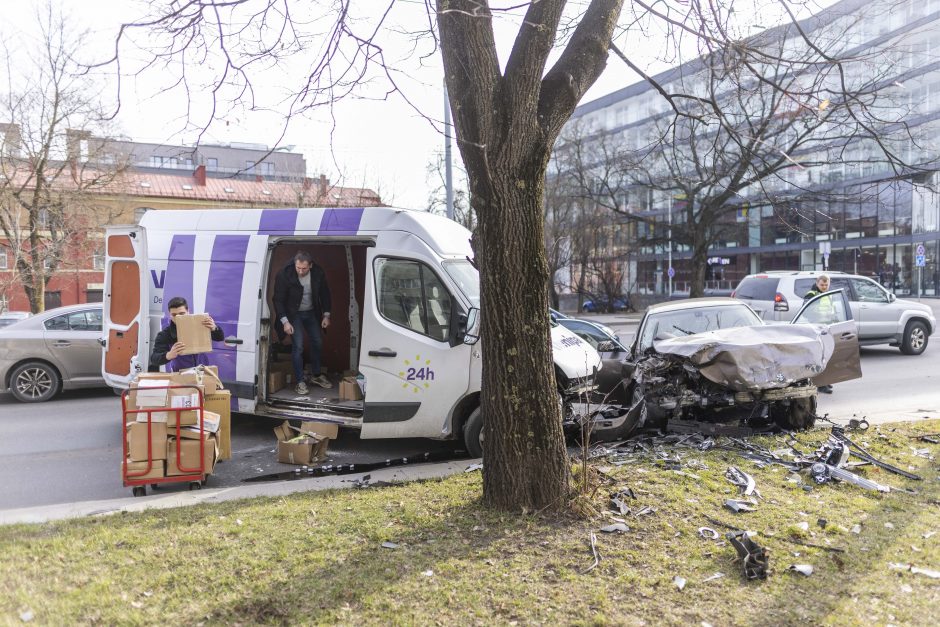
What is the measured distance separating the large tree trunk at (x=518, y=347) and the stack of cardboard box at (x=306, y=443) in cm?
288

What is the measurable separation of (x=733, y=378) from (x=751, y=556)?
311 cm

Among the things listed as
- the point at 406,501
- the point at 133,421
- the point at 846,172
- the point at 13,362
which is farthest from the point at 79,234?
the point at 846,172

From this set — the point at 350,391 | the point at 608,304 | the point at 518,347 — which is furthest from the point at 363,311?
the point at 608,304

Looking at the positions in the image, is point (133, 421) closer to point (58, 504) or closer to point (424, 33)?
point (58, 504)

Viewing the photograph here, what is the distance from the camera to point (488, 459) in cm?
473

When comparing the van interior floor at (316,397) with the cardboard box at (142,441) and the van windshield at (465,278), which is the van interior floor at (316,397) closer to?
the van windshield at (465,278)

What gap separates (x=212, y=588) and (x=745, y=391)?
207 inches

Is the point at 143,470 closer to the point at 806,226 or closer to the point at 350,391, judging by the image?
the point at 350,391

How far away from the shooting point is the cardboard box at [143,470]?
580cm

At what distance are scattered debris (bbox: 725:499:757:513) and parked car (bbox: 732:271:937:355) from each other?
10431mm

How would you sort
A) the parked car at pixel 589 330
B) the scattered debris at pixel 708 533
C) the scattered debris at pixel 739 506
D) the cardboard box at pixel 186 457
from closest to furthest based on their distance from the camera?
the scattered debris at pixel 708 533
the scattered debris at pixel 739 506
the cardboard box at pixel 186 457
the parked car at pixel 589 330

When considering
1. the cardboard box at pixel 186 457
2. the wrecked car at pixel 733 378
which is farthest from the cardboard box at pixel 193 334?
the wrecked car at pixel 733 378

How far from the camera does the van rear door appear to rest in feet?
26.5

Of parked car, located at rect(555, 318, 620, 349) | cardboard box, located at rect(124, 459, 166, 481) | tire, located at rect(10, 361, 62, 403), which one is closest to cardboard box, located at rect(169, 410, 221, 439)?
cardboard box, located at rect(124, 459, 166, 481)
